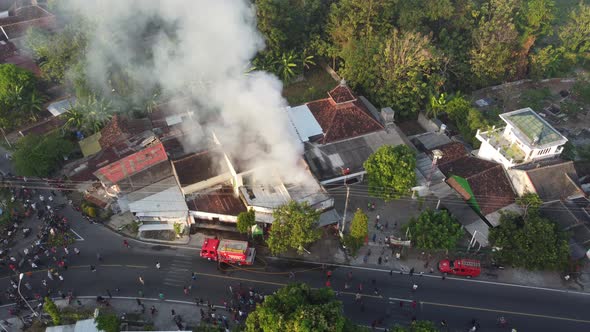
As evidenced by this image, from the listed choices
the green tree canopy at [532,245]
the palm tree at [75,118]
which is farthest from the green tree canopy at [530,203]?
the palm tree at [75,118]

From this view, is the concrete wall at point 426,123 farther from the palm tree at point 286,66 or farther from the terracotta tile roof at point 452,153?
the palm tree at point 286,66

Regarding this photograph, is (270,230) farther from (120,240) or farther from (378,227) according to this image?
(120,240)

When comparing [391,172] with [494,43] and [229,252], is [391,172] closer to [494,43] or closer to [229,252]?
[229,252]

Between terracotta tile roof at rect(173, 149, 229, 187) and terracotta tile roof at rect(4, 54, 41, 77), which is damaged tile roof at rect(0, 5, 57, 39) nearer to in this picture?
terracotta tile roof at rect(4, 54, 41, 77)

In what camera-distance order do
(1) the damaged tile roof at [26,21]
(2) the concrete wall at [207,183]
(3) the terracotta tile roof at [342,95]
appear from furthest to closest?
(1) the damaged tile roof at [26,21] < (3) the terracotta tile roof at [342,95] < (2) the concrete wall at [207,183]

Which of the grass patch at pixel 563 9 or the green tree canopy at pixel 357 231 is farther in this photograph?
the grass patch at pixel 563 9

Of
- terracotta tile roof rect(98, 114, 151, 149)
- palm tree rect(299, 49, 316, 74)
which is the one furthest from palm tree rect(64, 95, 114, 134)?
palm tree rect(299, 49, 316, 74)

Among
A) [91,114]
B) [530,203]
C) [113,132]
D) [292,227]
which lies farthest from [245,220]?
[530,203]
